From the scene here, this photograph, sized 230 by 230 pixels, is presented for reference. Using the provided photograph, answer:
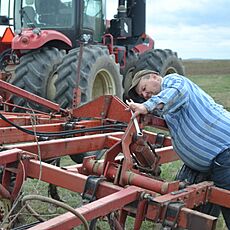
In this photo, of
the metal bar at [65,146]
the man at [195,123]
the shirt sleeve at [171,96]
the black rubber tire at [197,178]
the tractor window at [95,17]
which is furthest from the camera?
the tractor window at [95,17]

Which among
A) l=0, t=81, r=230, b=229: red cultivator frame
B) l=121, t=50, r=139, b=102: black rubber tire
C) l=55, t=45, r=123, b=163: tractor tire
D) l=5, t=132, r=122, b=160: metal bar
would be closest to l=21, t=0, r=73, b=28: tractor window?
l=55, t=45, r=123, b=163: tractor tire

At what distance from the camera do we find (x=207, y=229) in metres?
2.75

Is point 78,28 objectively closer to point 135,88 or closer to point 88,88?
point 88,88

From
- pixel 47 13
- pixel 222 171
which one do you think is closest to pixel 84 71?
pixel 47 13

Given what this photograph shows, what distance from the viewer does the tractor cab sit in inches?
300

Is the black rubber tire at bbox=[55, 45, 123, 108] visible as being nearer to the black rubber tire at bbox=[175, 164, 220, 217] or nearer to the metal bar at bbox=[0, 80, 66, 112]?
the metal bar at bbox=[0, 80, 66, 112]

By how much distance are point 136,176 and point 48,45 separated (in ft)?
14.8

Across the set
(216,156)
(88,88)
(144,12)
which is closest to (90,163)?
(216,156)

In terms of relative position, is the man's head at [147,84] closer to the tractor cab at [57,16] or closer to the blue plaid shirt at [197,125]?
the blue plaid shirt at [197,125]

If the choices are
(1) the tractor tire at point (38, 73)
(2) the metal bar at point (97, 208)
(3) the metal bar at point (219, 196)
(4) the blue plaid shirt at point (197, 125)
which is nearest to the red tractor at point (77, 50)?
(1) the tractor tire at point (38, 73)

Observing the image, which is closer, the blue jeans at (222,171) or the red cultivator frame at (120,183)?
the red cultivator frame at (120,183)

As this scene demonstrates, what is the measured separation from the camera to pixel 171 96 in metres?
3.21

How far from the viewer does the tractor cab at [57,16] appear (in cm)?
761

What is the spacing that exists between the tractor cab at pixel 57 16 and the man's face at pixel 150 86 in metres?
4.31
